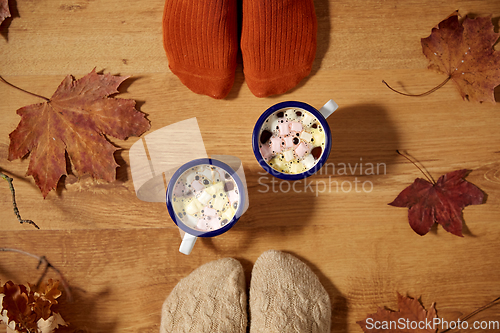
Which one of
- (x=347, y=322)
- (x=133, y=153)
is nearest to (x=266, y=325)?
(x=347, y=322)

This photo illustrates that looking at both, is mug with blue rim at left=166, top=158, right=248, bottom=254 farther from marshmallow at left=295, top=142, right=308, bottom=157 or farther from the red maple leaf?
the red maple leaf

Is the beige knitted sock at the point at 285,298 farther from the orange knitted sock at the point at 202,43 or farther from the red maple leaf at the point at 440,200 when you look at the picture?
the orange knitted sock at the point at 202,43

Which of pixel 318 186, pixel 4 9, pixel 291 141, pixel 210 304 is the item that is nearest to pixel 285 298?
pixel 210 304

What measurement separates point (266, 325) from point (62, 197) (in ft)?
2.13

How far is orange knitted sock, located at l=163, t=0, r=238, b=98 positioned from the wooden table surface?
1.6 inches

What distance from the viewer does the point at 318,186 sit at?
81 cm

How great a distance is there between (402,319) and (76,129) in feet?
3.30

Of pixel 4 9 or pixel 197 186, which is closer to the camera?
pixel 197 186

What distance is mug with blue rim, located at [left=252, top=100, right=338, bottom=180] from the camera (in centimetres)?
68

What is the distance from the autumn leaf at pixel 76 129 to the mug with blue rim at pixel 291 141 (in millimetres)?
342

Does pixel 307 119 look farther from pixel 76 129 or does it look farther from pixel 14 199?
pixel 14 199

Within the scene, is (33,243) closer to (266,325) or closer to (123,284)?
(123,284)

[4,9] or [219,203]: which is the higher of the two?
[4,9]

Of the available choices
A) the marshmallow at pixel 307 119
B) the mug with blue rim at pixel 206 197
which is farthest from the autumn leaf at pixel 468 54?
the mug with blue rim at pixel 206 197
